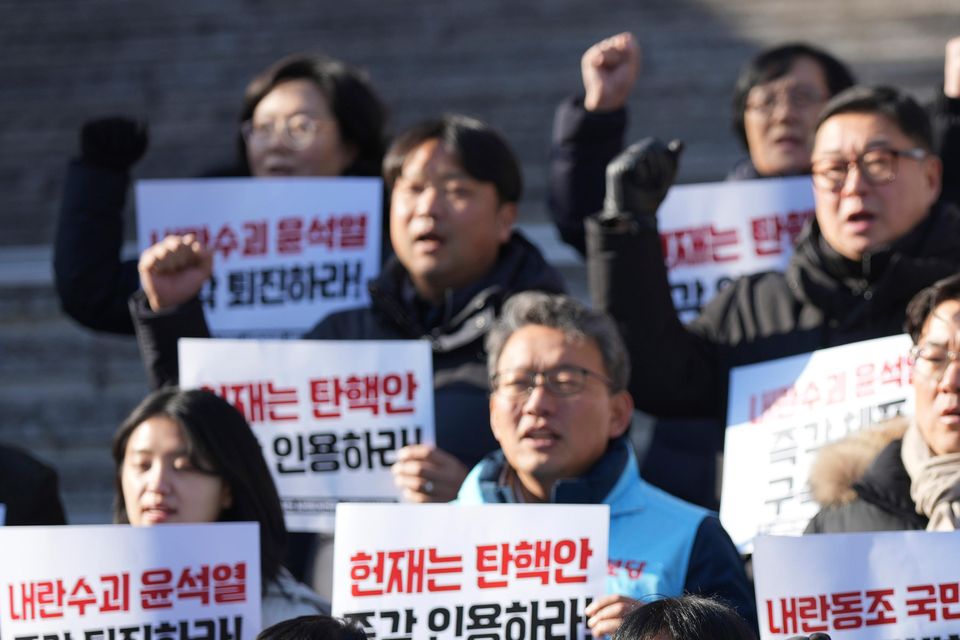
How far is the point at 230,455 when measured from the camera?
4.35m

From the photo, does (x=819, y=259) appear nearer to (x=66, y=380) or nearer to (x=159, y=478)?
(x=159, y=478)

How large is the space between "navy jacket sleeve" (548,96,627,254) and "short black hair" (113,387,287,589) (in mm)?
1471

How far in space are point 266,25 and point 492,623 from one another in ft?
22.8

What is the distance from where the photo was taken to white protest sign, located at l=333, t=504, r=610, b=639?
379 centimetres

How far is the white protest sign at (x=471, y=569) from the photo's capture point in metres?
3.79

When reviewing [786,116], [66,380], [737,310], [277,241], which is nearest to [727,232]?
[786,116]

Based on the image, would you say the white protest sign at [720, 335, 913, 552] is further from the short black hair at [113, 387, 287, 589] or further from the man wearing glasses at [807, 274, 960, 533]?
the short black hair at [113, 387, 287, 589]

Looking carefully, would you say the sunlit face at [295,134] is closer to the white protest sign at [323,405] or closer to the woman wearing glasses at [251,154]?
the woman wearing glasses at [251,154]

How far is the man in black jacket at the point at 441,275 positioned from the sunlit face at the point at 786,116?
0.84 metres

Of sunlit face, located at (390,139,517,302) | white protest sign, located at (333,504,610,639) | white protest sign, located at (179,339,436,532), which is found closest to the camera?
white protest sign, located at (333,504,610,639)

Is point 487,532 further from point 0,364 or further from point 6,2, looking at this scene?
point 6,2

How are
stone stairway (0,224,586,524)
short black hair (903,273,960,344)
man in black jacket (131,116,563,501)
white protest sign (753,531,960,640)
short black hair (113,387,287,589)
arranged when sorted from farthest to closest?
stone stairway (0,224,586,524)
man in black jacket (131,116,563,501)
short black hair (113,387,287,589)
short black hair (903,273,960,344)
white protest sign (753,531,960,640)

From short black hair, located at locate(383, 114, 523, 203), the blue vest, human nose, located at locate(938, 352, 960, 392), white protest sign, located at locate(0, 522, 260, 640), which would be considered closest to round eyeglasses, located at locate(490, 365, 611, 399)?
the blue vest

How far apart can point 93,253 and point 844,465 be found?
2.48m
